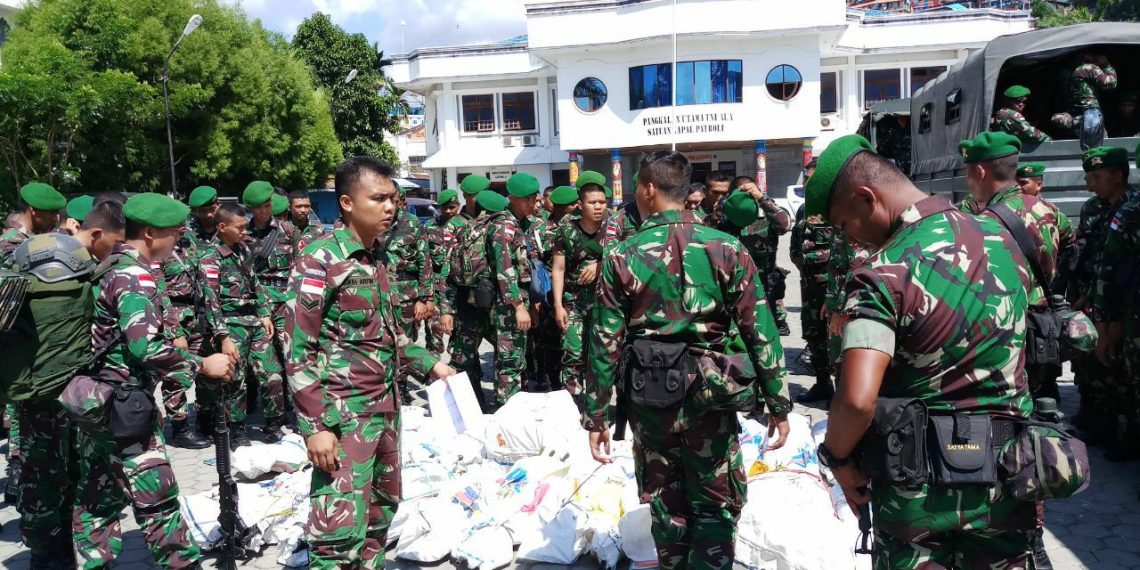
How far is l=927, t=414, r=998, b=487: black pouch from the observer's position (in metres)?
2.12

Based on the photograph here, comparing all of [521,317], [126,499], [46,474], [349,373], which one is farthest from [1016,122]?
[46,474]

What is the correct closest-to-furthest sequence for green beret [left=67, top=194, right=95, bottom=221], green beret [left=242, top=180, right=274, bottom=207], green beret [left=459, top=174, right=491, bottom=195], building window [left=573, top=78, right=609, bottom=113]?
green beret [left=242, top=180, right=274, bottom=207]
green beret [left=67, top=194, right=95, bottom=221]
green beret [left=459, top=174, right=491, bottom=195]
building window [left=573, top=78, right=609, bottom=113]

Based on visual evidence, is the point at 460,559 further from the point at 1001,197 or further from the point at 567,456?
the point at 1001,197

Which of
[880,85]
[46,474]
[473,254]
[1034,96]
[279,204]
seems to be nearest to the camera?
[46,474]

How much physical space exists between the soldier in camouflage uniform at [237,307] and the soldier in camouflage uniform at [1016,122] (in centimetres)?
630

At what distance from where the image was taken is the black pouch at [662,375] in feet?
10.2

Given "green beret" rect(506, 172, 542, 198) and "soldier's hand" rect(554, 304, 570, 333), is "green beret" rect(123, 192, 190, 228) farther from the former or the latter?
"green beret" rect(506, 172, 542, 198)

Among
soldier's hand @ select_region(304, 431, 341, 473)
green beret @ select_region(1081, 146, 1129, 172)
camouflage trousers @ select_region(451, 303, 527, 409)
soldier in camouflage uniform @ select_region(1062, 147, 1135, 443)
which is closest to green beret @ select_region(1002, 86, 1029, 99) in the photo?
soldier in camouflage uniform @ select_region(1062, 147, 1135, 443)

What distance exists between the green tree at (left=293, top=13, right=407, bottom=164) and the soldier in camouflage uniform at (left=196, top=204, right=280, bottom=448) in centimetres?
2838

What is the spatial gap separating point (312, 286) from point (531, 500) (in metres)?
1.91

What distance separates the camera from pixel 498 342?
6492mm

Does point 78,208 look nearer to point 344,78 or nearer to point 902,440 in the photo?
point 902,440

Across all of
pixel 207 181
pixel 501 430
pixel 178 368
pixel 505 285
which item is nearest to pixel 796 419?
pixel 501 430

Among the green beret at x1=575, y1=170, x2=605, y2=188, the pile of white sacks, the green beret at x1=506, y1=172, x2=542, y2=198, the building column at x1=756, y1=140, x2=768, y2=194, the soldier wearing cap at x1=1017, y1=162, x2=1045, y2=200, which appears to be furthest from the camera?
the building column at x1=756, y1=140, x2=768, y2=194
